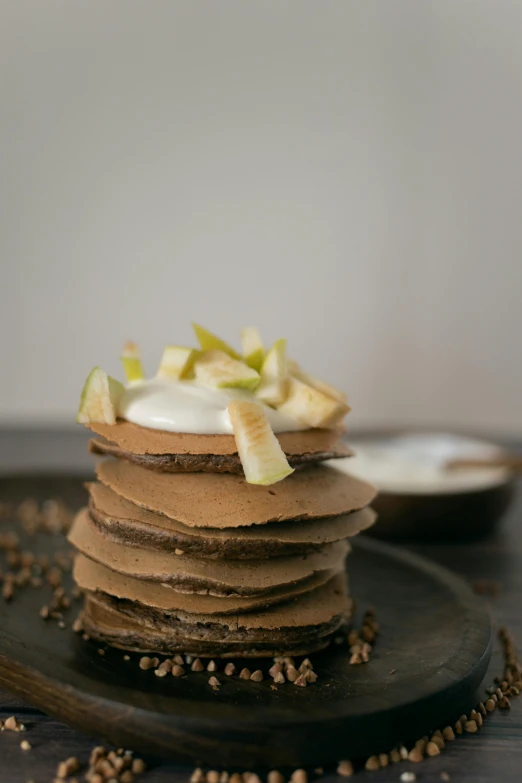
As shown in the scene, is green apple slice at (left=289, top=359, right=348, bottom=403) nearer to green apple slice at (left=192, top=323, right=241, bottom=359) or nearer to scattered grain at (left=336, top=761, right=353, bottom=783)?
green apple slice at (left=192, top=323, right=241, bottom=359)

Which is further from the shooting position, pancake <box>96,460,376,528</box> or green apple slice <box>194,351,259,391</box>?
green apple slice <box>194,351,259,391</box>

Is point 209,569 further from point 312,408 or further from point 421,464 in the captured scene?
point 421,464

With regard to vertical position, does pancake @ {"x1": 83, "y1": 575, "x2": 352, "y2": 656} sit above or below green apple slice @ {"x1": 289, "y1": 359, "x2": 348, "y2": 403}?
below

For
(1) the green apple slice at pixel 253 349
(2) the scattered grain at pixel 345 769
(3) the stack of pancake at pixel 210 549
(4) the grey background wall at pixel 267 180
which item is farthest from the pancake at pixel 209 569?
(4) the grey background wall at pixel 267 180

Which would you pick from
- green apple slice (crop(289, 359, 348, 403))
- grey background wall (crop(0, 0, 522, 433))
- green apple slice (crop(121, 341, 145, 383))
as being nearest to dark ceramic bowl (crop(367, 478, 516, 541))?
green apple slice (crop(289, 359, 348, 403))

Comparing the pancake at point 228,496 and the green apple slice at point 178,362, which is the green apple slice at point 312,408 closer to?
the pancake at point 228,496

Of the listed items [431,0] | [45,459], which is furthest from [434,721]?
[431,0]
